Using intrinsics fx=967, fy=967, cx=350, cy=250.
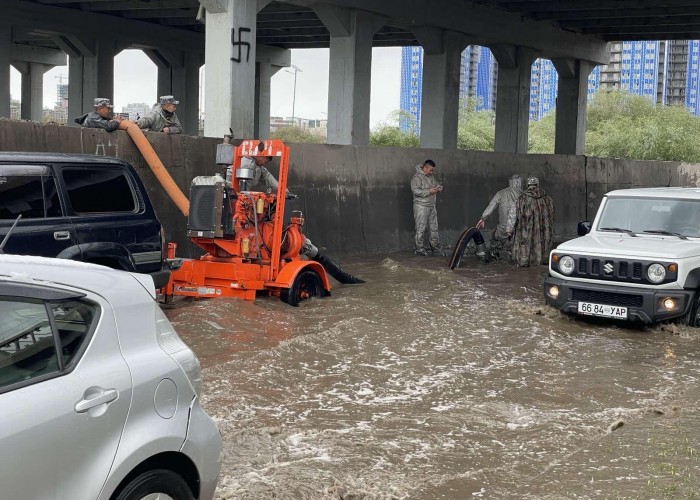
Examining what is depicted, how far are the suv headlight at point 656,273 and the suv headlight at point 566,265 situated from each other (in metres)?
0.94

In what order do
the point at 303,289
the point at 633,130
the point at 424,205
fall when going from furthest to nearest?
the point at 633,130, the point at 424,205, the point at 303,289

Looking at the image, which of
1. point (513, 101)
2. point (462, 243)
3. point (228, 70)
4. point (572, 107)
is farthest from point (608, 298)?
point (572, 107)

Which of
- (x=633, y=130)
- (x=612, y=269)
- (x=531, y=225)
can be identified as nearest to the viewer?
(x=612, y=269)

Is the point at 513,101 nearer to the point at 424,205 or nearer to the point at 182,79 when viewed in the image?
the point at 182,79

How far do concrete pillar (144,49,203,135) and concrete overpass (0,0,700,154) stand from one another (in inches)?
2.0

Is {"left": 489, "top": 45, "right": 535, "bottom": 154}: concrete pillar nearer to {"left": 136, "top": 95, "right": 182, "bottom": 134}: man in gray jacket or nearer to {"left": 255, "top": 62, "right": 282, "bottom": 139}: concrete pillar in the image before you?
{"left": 255, "top": 62, "right": 282, "bottom": 139}: concrete pillar

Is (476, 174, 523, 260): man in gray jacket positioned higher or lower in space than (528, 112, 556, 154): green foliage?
lower

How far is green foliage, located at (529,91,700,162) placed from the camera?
176ft

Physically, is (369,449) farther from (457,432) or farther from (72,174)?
(72,174)

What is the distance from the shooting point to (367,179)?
1853 cm

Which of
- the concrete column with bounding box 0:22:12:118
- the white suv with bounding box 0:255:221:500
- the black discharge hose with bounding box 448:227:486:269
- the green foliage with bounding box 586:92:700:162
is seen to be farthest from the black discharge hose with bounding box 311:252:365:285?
the green foliage with bounding box 586:92:700:162

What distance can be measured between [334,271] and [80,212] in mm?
5057

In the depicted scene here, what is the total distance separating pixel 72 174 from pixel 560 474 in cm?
560

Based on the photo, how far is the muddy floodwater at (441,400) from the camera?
20.1 ft
